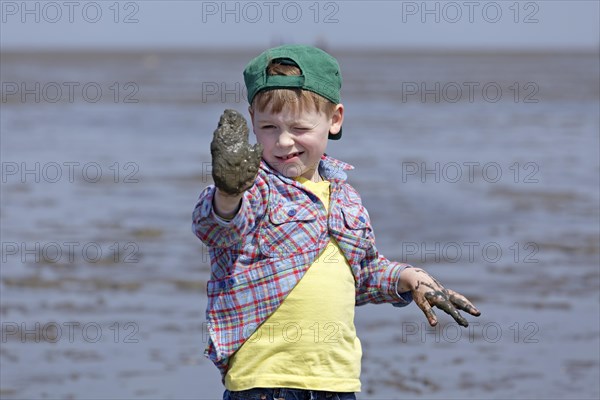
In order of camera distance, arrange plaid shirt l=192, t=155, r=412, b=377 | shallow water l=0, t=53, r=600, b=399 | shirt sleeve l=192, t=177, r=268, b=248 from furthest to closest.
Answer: shallow water l=0, t=53, r=600, b=399
plaid shirt l=192, t=155, r=412, b=377
shirt sleeve l=192, t=177, r=268, b=248

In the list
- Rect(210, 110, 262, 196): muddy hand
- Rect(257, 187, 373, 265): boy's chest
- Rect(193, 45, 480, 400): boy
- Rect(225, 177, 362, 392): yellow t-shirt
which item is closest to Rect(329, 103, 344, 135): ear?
Rect(193, 45, 480, 400): boy

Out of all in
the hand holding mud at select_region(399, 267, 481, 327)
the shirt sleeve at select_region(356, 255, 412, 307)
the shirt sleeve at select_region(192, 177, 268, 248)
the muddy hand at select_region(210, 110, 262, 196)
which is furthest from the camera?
the shirt sleeve at select_region(356, 255, 412, 307)

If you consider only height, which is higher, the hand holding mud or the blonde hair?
the blonde hair

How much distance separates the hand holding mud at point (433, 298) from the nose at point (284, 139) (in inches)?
21.3

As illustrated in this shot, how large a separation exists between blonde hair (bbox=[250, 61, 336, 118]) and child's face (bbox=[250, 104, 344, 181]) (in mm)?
14

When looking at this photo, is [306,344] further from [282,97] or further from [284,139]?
[282,97]

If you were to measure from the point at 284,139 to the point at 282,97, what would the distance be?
0.37 feet

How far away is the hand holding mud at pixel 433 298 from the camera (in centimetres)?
322

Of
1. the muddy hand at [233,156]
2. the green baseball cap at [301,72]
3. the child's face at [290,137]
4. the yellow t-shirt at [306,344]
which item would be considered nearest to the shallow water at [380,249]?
the yellow t-shirt at [306,344]

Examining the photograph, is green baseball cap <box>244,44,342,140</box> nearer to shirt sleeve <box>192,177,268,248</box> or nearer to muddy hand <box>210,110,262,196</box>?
shirt sleeve <box>192,177,268,248</box>

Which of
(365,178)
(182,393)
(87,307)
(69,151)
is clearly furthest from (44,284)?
(69,151)

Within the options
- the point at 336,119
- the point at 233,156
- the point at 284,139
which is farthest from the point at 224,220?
the point at 336,119

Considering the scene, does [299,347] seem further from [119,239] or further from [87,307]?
[119,239]

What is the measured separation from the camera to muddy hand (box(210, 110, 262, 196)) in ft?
8.79
